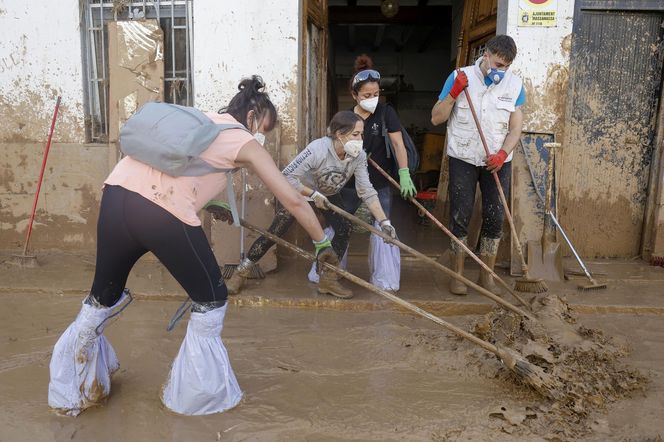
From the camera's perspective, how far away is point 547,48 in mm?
5086

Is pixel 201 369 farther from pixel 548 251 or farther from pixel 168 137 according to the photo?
pixel 548 251

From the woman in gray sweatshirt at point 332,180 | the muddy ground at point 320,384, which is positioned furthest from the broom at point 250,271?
the muddy ground at point 320,384

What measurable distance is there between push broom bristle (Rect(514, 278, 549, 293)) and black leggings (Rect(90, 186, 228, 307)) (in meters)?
2.65

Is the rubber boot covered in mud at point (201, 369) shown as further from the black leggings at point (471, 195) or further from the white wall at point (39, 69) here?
the white wall at point (39, 69)

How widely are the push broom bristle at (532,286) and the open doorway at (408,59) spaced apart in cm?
221

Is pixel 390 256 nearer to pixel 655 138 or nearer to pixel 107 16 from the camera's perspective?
pixel 655 138

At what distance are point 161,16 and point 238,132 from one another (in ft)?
11.6

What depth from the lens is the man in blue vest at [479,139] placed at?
14.0 ft

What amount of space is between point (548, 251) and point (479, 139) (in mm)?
1326

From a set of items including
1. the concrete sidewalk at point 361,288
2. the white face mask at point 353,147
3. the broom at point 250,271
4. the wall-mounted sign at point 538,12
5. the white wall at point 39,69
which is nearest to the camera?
the white face mask at point 353,147

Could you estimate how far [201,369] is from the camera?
2.66 m

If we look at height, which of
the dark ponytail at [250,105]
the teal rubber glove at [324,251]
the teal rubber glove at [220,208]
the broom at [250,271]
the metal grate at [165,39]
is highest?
the metal grate at [165,39]

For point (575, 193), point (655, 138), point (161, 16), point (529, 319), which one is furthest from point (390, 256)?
point (161, 16)

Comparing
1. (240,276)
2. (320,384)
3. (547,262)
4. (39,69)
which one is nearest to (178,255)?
(320,384)
